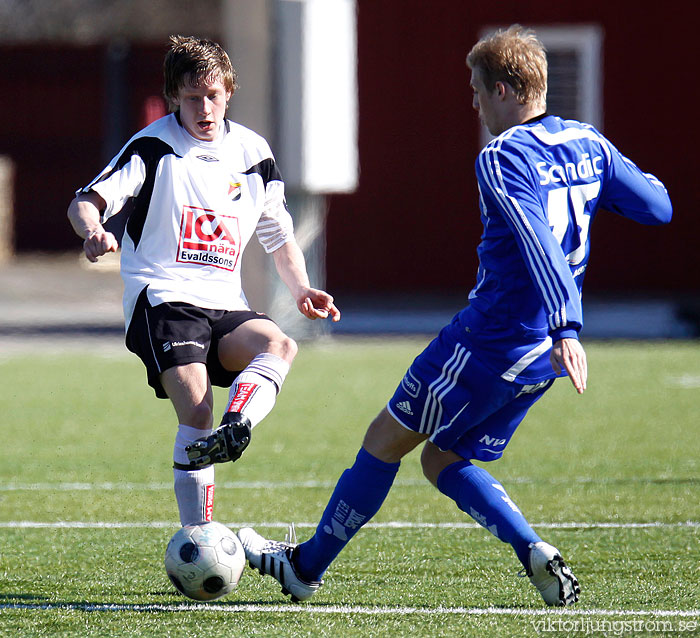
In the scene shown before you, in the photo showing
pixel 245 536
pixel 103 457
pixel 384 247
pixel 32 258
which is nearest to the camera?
pixel 245 536

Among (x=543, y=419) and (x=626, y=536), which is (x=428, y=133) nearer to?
(x=543, y=419)

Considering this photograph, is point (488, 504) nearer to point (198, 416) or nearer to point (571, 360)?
point (571, 360)

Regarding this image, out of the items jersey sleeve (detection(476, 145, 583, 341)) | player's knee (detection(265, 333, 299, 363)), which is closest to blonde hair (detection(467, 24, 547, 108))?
jersey sleeve (detection(476, 145, 583, 341))

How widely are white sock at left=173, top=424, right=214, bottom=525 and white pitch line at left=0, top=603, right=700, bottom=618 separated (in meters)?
0.35

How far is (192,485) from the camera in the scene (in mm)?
4500

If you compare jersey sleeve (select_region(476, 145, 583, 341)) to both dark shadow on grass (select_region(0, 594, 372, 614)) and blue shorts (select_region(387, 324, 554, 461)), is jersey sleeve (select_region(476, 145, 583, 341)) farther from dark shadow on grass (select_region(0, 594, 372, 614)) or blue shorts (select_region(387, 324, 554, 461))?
dark shadow on grass (select_region(0, 594, 372, 614))

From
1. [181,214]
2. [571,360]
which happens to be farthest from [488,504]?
[181,214]

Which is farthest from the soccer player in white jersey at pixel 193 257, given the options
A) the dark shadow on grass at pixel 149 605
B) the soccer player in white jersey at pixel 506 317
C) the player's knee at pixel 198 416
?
the soccer player in white jersey at pixel 506 317

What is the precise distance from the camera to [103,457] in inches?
304

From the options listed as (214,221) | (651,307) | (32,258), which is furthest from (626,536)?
(32,258)

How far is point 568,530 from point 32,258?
25.1 metres

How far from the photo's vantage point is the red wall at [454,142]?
1781 cm

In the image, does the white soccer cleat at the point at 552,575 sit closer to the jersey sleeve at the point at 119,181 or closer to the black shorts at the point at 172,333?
the black shorts at the point at 172,333

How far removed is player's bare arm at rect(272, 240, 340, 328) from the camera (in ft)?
15.5
